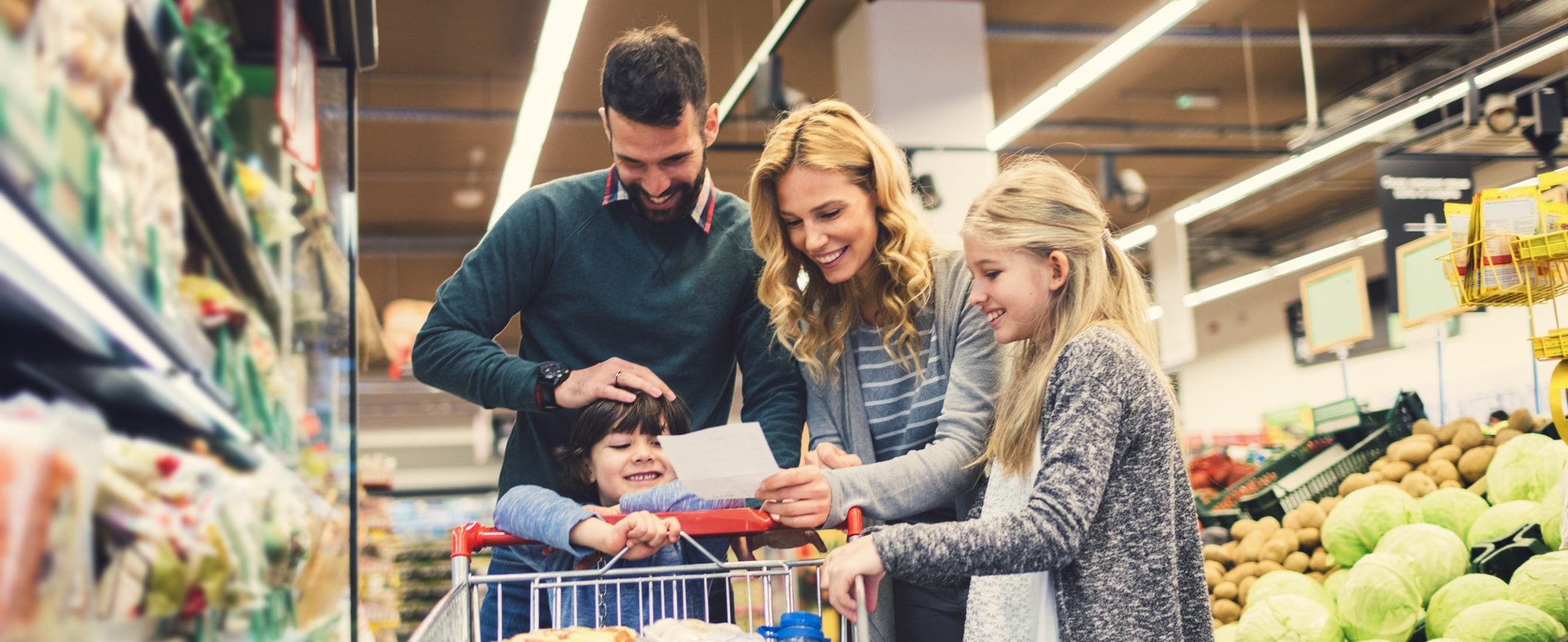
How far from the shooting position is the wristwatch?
224 cm

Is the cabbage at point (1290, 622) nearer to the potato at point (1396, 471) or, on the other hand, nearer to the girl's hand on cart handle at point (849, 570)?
the potato at point (1396, 471)

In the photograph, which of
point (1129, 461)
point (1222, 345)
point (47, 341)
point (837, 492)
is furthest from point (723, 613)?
point (1222, 345)

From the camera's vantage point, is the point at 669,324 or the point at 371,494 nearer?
the point at 669,324

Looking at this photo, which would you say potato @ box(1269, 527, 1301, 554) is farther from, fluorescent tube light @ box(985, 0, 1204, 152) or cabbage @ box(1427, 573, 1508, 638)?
fluorescent tube light @ box(985, 0, 1204, 152)

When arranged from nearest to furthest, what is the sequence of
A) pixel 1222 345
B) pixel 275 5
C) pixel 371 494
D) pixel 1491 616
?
pixel 275 5, pixel 1491 616, pixel 371 494, pixel 1222 345

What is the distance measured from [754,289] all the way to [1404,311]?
3.55 metres

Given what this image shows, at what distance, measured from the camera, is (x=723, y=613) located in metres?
2.29

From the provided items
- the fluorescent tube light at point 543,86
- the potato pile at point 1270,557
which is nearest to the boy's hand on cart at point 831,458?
the potato pile at point 1270,557

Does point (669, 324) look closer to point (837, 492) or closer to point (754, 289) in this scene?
point (754, 289)

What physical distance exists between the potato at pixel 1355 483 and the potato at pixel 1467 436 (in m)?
0.31

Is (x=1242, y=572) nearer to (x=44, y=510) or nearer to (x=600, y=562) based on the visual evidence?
(x=600, y=562)

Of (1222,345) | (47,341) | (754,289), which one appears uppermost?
(1222,345)

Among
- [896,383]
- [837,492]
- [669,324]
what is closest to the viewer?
[837,492]

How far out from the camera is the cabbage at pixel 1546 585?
3131mm
